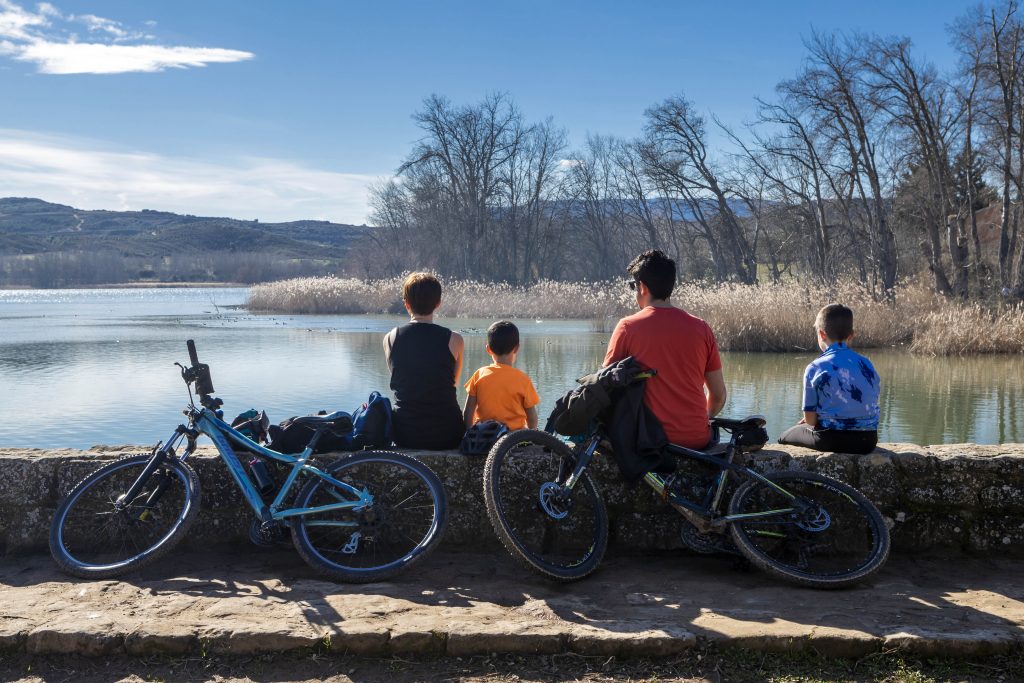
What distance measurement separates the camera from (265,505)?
4184 mm

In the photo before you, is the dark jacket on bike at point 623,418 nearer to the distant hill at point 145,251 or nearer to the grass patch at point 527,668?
the grass patch at point 527,668

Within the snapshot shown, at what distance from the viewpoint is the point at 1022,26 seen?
21.1 metres

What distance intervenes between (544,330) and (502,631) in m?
22.6

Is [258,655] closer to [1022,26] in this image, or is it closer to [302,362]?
[302,362]

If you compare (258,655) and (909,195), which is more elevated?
(909,195)

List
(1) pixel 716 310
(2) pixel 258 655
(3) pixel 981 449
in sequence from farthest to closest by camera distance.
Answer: (1) pixel 716 310
(3) pixel 981 449
(2) pixel 258 655

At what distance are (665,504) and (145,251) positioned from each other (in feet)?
505

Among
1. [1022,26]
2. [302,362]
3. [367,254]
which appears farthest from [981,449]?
[367,254]

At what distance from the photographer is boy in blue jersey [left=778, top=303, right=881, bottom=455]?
14.8 feet

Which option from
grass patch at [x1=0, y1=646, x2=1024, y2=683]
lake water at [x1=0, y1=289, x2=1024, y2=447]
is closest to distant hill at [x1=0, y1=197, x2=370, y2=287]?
lake water at [x1=0, y1=289, x2=1024, y2=447]

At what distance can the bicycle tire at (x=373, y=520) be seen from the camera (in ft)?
13.2

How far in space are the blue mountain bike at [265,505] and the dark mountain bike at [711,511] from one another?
1.38ft

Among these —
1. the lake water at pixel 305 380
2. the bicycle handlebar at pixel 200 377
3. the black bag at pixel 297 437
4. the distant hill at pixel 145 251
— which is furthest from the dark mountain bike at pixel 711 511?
the distant hill at pixel 145 251

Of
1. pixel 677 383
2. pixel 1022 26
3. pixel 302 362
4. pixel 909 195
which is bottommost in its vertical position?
pixel 302 362
